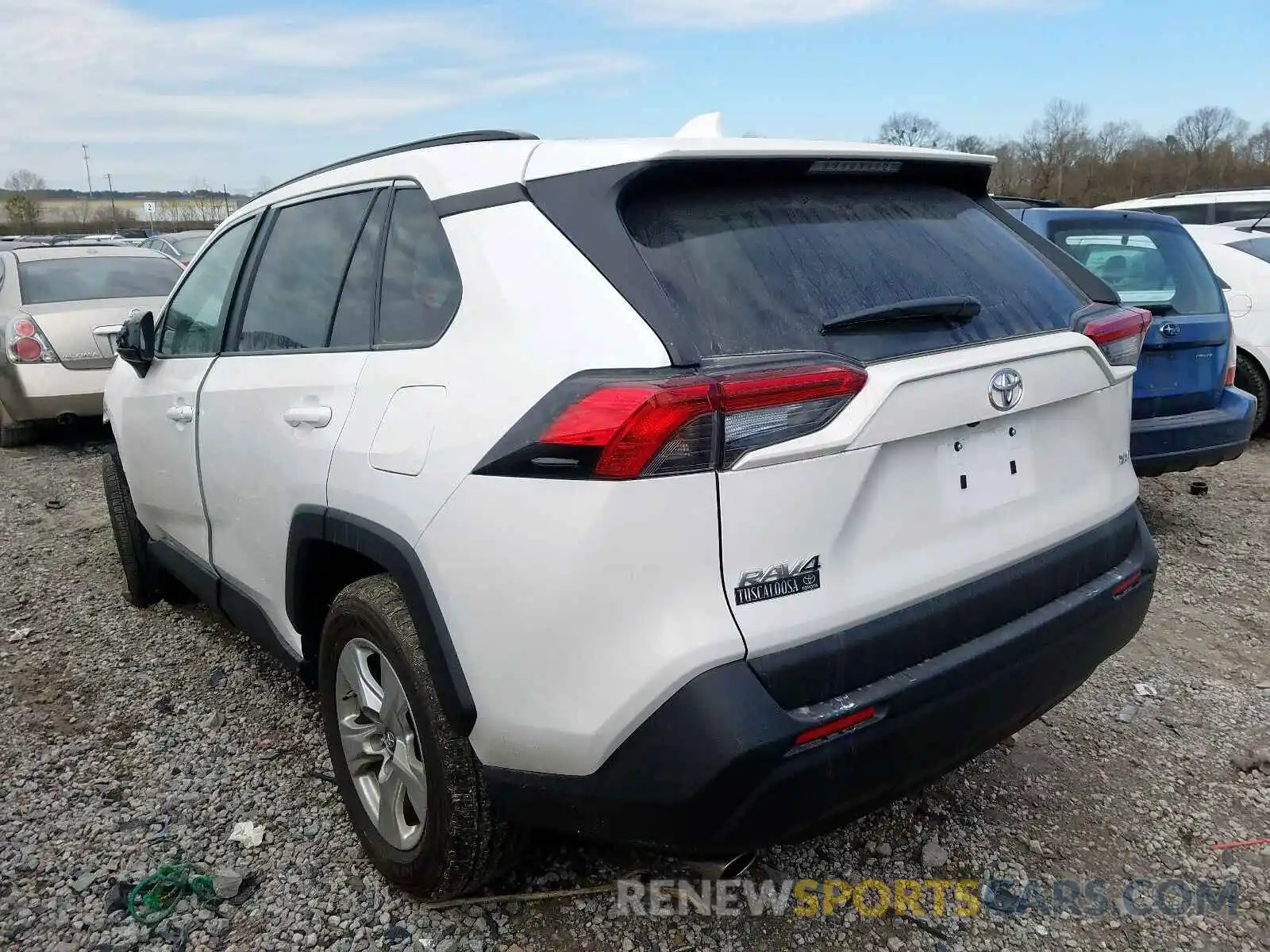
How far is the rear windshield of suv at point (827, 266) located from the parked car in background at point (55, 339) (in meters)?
6.49

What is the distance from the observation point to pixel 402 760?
2234mm

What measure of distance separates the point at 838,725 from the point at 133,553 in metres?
3.56

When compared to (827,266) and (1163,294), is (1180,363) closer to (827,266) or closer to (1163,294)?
(1163,294)

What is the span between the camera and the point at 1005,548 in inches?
79.1

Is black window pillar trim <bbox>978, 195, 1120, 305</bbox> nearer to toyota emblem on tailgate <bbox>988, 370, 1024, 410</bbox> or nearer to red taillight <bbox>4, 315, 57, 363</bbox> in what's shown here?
toyota emblem on tailgate <bbox>988, 370, 1024, 410</bbox>

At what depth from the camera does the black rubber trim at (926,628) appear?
1684 millimetres

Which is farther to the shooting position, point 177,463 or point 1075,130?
point 1075,130

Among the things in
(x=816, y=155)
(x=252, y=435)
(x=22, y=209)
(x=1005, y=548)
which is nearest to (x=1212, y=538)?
(x=1005, y=548)

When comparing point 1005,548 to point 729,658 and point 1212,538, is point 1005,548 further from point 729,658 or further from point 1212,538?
point 1212,538

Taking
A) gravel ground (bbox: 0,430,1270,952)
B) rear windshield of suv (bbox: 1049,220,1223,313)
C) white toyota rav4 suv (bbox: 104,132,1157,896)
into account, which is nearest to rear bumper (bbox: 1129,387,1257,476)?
rear windshield of suv (bbox: 1049,220,1223,313)

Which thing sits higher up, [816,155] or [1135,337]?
[816,155]

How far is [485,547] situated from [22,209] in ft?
218

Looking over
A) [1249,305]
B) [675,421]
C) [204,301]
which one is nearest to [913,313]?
[675,421]

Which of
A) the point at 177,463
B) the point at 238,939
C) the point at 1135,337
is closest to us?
the point at 238,939
